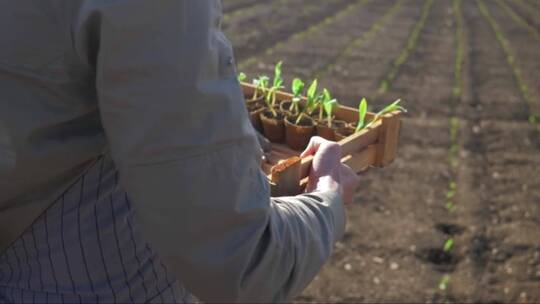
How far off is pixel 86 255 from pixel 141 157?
38 cm

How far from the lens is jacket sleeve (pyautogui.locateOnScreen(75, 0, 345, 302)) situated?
0.86m

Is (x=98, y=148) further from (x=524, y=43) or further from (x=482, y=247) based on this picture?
(x=524, y=43)

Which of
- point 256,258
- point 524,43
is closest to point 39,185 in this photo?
point 256,258

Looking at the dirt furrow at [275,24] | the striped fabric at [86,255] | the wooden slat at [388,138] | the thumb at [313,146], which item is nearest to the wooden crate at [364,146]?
the wooden slat at [388,138]

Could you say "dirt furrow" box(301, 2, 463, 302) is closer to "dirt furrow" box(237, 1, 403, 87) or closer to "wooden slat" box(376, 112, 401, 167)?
"wooden slat" box(376, 112, 401, 167)

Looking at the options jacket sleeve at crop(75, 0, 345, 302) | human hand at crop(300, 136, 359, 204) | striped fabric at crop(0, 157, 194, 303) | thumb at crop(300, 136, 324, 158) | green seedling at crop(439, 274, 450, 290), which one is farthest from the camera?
green seedling at crop(439, 274, 450, 290)

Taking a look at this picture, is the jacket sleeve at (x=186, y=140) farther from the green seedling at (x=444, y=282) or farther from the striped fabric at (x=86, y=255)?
the green seedling at (x=444, y=282)

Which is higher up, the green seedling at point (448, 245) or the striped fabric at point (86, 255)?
the striped fabric at point (86, 255)

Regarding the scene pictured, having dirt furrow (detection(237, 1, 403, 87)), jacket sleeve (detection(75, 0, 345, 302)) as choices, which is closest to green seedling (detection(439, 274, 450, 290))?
jacket sleeve (detection(75, 0, 345, 302))

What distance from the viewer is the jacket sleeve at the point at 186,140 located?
0.86 metres

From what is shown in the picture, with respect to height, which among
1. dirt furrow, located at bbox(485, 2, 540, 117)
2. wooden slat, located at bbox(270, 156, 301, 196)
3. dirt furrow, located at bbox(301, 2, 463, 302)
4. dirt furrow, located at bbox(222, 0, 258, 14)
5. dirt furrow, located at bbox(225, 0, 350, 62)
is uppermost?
wooden slat, located at bbox(270, 156, 301, 196)

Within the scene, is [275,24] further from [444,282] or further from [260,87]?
[260,87]

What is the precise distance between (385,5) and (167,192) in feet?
38.3

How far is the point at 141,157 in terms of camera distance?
89 cm
